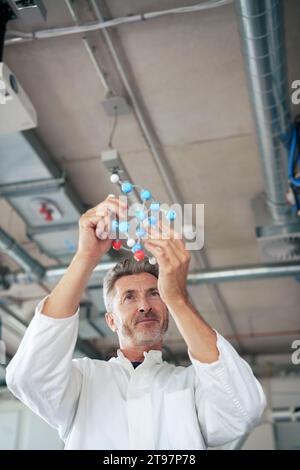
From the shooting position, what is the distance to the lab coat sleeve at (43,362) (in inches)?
33.9

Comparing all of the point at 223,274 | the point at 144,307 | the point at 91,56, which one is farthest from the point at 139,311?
the point at 223,274

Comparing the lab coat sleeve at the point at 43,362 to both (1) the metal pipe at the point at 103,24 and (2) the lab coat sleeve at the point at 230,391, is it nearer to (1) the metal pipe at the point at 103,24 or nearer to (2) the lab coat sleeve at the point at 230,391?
(2) the lab coat sleeve at the point at 230,391

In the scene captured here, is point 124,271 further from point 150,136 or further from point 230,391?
point 150,136

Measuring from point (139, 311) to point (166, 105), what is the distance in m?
1.46

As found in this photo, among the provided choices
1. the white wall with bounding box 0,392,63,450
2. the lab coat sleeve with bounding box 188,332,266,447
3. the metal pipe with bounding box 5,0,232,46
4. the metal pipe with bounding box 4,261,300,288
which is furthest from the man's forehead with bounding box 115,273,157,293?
the white wall with bounding box 0,392,63,450

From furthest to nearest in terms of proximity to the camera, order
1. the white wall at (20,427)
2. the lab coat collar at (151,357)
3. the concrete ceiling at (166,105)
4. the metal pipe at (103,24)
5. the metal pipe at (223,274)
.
Answer: the white wall at (20,427), the metal pipe at (223,274), the concrete ceiling at (166,105), the metal pipe at (103,24), the lab coat collar at (151,357)

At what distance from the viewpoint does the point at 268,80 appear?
174cm

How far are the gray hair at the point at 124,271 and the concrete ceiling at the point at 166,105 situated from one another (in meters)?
0.71

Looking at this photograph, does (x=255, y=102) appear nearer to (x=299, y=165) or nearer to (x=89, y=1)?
(x=299, y=165)

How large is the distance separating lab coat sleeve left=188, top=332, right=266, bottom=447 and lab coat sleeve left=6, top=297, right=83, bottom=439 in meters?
0.23

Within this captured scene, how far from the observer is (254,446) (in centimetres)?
486

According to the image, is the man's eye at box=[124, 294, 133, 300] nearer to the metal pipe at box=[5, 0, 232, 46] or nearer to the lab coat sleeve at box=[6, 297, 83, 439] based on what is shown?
the lab coat sleeve at box=[6, 297, 83, 439]

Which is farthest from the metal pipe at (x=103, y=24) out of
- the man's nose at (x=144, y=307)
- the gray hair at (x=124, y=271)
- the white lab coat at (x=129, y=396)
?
the white lab coat at (x=129, y=396)

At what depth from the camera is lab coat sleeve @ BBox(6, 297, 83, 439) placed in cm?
86
